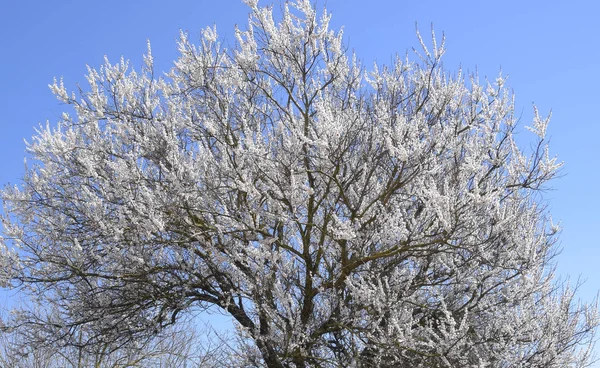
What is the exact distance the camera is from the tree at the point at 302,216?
611 centimetres

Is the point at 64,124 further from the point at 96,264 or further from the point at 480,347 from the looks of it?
the point at 480,347

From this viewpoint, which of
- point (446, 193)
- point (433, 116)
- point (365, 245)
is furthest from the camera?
point (433, 116)

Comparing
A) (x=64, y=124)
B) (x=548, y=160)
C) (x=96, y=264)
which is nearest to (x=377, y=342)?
(x=548, y=160)

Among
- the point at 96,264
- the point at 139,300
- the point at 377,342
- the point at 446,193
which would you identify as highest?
the point at 96,264

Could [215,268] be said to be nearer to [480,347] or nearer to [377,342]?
[377,342]

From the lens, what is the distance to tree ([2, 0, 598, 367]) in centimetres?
611

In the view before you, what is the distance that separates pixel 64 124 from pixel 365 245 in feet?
15.6

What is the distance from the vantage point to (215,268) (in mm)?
7164

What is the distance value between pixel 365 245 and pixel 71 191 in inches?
167

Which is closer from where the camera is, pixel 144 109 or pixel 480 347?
pixel 480 347

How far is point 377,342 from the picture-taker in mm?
5695

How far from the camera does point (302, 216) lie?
6.64m

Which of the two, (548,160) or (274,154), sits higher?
(274,154)

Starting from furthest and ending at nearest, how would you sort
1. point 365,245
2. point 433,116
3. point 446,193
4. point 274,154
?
point 433,116 → point 274,154 → point 365,245 → point 446,193
